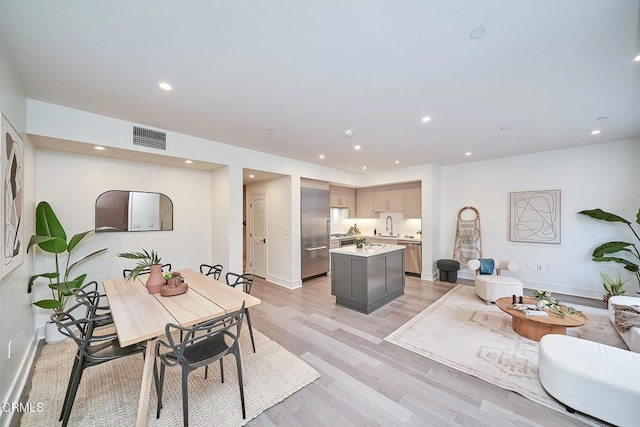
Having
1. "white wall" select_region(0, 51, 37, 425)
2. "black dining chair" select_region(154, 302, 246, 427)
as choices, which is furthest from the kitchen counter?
"white wall" select_region(0, 51, 37, 425)

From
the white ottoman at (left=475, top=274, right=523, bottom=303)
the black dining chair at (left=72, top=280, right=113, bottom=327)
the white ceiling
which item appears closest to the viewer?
the white ceiling

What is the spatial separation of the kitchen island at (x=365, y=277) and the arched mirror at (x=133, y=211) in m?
2.95

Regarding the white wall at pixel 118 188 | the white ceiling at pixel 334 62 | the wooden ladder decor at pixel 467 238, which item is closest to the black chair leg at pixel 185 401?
the white ceiling at pixel 334 62

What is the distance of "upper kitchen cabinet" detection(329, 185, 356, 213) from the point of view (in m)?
6.63

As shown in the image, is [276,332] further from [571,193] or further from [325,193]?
[571,193]

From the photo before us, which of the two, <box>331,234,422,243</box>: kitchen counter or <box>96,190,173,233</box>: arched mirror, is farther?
<box>331,234,422,243</box>: kitchen counter

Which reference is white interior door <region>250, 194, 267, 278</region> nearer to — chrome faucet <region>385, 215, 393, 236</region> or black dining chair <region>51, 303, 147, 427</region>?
chrome faucet <region>385, 215, 393, 236</region>

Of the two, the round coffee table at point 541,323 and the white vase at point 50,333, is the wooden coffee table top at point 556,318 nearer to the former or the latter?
the round coffee table at point 541,323

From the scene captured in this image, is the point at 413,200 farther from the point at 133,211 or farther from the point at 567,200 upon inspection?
the point at 133,211

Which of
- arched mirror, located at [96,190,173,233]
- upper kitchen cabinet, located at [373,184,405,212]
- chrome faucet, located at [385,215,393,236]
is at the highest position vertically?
upper kitchen cabinet, located at [373,184,405,212]

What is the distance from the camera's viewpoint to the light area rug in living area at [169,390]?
1.83 metres

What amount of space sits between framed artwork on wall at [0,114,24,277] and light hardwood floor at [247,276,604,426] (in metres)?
2.30

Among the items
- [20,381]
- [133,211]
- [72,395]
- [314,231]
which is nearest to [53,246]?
[133,211]

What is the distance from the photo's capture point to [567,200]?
15.0 ft
